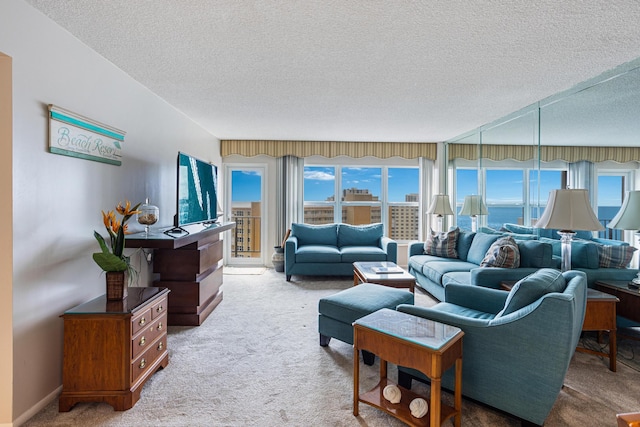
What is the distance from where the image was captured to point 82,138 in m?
2.31

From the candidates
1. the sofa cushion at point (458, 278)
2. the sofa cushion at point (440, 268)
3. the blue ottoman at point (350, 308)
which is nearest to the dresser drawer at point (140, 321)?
the blue ottoman at point (350, 308)

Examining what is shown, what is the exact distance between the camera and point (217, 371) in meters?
2.39

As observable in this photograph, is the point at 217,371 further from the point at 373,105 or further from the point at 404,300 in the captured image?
the point at 373,105

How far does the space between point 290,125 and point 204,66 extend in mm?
2096

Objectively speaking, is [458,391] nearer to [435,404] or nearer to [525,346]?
[435,404]

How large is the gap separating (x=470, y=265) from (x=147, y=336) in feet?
11.6

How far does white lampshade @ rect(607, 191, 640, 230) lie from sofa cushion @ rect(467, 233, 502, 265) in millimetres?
1259

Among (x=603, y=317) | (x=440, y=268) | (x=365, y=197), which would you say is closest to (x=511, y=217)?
(x=440, y=268)

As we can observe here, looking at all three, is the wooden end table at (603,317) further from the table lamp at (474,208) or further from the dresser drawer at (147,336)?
the dresser drawer at (147,336)

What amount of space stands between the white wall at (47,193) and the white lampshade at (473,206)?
15.1 feet

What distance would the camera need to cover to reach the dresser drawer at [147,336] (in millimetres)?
2021

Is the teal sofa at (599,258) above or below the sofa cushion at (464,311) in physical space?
above

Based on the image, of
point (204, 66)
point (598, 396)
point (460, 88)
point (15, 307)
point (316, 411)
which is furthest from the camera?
point (460, 88)

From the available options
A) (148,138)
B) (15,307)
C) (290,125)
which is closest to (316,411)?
(15,307)
